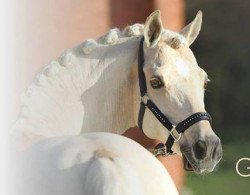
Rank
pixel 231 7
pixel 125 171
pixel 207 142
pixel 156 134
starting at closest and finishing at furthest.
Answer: pixel 125 171 < pixel 207 142 < pixel 156 134 < pixel 231 7

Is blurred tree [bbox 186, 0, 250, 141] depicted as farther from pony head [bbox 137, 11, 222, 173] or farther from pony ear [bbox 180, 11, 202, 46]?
pony head [bbox 137, 11, 222, 173]

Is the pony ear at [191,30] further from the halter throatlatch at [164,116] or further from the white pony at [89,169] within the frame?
the white pony at [89,169]

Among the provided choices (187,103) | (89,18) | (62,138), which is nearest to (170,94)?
(187,103)

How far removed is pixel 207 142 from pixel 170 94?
0.66 ft

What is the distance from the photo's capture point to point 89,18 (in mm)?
4074

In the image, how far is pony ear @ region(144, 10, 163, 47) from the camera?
243 centimetres

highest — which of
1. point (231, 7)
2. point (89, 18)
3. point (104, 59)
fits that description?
point (104, 59)

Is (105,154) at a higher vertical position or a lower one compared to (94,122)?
higher

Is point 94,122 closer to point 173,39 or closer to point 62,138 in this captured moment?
point 173,39

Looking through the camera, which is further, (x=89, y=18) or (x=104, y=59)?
(x=89, y=18)

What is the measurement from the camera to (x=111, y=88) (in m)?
2.46

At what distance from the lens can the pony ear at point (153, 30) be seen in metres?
2.43

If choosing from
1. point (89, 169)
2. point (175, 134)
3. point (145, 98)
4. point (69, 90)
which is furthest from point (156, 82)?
point (89, 169)

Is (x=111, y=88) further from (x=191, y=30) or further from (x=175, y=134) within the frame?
(x=191, y=30)
